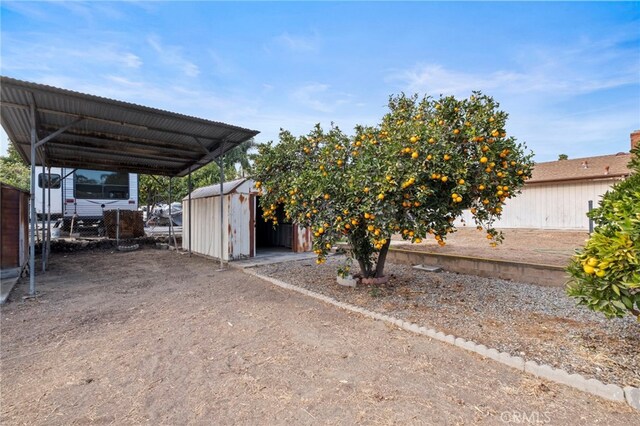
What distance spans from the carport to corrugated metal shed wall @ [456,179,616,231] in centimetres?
1398

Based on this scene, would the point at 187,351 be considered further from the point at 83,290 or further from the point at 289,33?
the point at 289,33

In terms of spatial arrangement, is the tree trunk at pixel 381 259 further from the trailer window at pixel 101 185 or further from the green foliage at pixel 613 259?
the trailer window at pixel 101 185

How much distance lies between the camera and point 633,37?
6367mm

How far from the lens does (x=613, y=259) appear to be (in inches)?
89.3

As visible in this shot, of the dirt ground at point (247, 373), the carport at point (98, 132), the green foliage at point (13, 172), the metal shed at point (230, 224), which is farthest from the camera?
the green foliage at point (13, 172)

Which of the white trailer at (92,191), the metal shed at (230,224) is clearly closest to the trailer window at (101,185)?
the white trailer at (92,191)

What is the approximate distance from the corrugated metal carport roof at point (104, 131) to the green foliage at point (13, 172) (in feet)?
63.1

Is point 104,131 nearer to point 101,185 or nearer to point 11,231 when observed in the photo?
point 11,231

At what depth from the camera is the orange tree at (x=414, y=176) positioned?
3.85 m

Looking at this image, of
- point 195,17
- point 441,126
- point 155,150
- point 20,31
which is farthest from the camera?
point 155,150

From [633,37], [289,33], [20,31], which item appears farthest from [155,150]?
[633,37]

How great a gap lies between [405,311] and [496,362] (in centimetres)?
149

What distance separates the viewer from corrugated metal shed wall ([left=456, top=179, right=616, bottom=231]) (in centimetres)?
1356

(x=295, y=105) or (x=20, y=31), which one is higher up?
(x=295, y=105)
